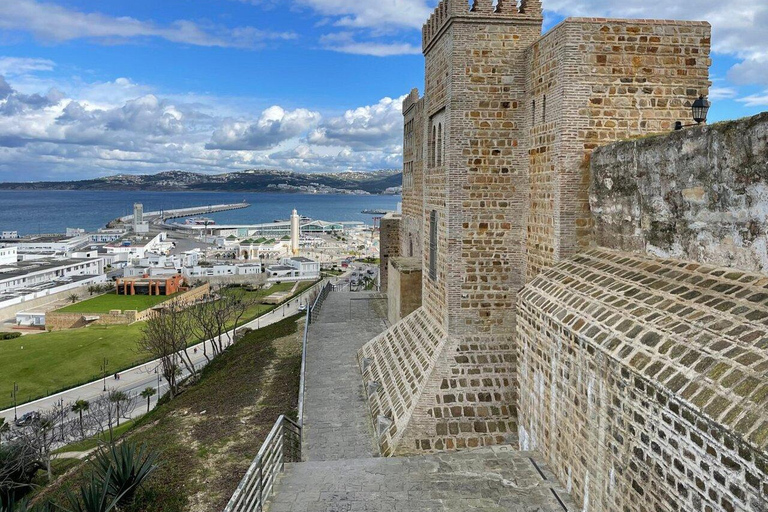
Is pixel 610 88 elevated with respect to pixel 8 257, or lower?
elevated

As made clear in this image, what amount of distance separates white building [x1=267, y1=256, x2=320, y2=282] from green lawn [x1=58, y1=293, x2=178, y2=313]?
1457 centimetres

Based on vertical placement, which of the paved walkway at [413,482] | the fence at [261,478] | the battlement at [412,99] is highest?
the battlement at [412,99]

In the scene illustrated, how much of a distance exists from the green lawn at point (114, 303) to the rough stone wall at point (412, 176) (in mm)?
40603

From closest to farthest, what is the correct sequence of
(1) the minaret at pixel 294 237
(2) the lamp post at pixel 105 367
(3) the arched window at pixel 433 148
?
(3) the arched window at pixel 433 148, (2) the lamp post at pixel 105 367, (1) the minaret at pixel 294 237

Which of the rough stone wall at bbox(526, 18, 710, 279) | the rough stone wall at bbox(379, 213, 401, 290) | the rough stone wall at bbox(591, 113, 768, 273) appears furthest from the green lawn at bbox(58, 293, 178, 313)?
the rough stone wall at bbox(591, 113, 768, 273)

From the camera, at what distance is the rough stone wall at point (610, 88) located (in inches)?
316

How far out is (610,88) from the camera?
8.05 metres

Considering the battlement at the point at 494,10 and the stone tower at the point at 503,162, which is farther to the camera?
the battlement at the point at 494,10

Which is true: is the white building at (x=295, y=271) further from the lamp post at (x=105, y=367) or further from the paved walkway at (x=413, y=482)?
the paved walkway at (x=413, y=482)

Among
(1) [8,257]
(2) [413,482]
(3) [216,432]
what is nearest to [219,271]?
(1) [8,257]

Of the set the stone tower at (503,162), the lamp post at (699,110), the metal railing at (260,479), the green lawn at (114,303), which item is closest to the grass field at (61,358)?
the green lawn at (114,303)

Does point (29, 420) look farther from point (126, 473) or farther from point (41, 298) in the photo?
point (41, 298)

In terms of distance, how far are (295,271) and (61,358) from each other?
123 feet

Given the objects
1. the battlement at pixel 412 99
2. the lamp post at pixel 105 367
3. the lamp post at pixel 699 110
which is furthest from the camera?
the lamp post at pixel 105 367
